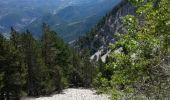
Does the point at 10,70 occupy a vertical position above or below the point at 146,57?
below

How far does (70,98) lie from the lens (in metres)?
68.6

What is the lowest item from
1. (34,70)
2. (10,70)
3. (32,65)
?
(34,70)

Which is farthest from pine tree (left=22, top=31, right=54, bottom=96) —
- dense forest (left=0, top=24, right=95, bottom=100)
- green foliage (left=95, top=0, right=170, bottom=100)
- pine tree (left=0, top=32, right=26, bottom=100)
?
green foliage (left=95, top=0, right=170, bottom=100)

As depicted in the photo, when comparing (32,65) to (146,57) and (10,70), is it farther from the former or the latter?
(146,57)

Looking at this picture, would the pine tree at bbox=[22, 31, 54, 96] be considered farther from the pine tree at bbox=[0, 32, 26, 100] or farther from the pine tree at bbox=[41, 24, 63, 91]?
the pine tree at bbox=[0, 32, 26, 100]

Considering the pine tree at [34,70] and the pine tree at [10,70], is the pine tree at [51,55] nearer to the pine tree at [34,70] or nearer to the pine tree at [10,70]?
the pine tree at [34,70]

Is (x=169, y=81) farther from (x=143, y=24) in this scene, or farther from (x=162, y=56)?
(x=143, y=24)

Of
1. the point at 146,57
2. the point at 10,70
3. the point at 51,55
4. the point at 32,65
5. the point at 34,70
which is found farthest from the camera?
the point at 51,55

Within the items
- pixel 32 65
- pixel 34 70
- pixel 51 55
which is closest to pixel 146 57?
pixel 34 70

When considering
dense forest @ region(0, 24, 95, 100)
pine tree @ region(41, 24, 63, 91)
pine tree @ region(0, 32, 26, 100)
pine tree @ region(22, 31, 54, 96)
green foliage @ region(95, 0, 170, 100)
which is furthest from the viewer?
pine tree @ region(41, 24, 63, 91)

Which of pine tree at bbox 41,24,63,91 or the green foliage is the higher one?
the green foliage

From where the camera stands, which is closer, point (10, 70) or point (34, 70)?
point (10, 70)

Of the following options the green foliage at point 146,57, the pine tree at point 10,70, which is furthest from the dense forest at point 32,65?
the green foliage at point 146,57

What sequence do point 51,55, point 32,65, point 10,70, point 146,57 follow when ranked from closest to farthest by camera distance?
point 146,57 < point 10,70 < point 32,65 < point 51,55
